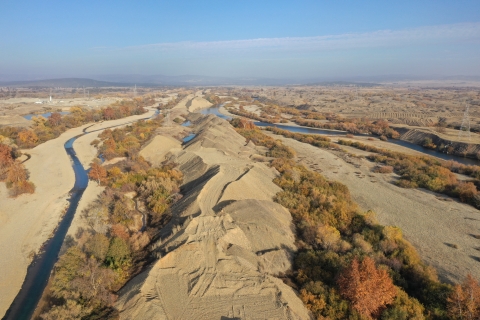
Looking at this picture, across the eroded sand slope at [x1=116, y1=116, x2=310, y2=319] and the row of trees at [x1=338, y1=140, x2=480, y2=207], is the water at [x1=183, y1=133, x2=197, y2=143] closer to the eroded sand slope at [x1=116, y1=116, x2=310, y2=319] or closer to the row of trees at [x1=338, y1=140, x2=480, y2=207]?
the eroded sand slope at [x1=116, y1=116, x2=310, y2=319]

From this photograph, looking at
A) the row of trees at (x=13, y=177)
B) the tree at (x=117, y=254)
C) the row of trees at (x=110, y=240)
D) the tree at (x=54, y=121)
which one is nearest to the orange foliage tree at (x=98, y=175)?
the row of trees at (x=110, y=240)

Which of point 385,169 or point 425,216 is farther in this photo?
point 385,169

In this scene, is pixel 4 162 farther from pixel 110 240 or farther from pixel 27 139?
pixel 110 240

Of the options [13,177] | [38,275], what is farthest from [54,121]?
[38,275]

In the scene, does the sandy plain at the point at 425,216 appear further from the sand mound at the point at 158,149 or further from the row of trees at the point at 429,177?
the sand mound at the point at 158,149

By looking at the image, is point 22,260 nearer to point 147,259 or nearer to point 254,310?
point 147,259
